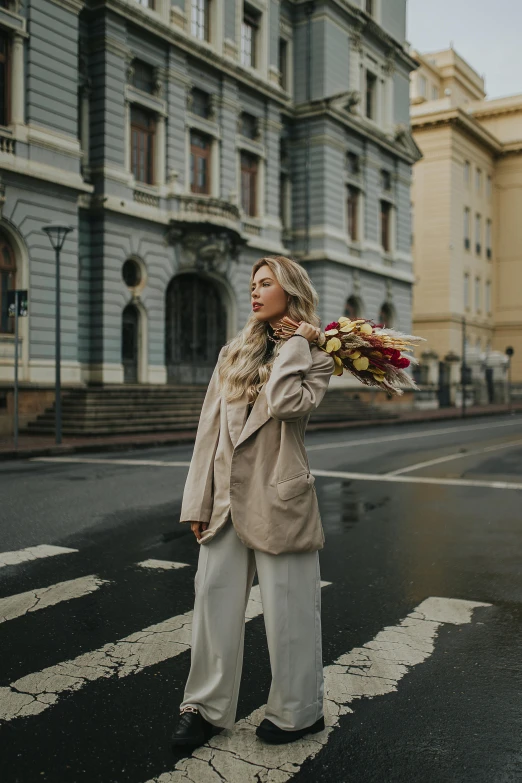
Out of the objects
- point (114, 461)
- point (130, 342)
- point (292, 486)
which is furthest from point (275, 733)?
point (130, 342)

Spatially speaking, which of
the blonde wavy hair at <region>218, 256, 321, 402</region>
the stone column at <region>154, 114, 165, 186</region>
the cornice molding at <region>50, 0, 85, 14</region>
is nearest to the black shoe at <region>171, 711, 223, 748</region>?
the blonde wavy hair at <region>218, 256, 321, 402</region>

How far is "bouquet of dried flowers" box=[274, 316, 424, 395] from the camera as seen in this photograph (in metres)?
3.36

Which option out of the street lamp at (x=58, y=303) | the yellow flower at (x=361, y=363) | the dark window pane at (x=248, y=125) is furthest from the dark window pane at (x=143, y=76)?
the yellow flower at (x=361, y=363)

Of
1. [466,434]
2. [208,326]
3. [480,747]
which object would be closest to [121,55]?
[208,326]

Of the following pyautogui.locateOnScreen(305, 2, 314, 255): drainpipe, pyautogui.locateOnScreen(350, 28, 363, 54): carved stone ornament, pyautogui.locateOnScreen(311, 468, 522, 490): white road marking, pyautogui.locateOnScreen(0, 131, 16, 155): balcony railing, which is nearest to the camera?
pyautogui.locateOnScreen(311, 468, 522, 490): white road marking

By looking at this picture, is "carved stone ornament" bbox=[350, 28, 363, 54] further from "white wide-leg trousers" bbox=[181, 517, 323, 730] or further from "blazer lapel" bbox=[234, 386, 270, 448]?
"white wide-leg trousers" bbox=[181, 517, 323, 730]

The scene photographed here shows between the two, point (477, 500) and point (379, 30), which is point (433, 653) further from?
point (379, 30)

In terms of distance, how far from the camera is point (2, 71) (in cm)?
2117

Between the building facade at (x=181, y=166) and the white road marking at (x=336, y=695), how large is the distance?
1710cm

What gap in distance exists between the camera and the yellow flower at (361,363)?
11.3 ft

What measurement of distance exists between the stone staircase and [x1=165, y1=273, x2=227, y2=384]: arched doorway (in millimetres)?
2546

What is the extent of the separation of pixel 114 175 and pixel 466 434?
1300 centimetres

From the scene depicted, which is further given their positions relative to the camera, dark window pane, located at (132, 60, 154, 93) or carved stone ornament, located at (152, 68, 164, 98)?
carved stone ornament, located at (152, 68, 164, 98)

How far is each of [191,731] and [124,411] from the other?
1893 centimetres
